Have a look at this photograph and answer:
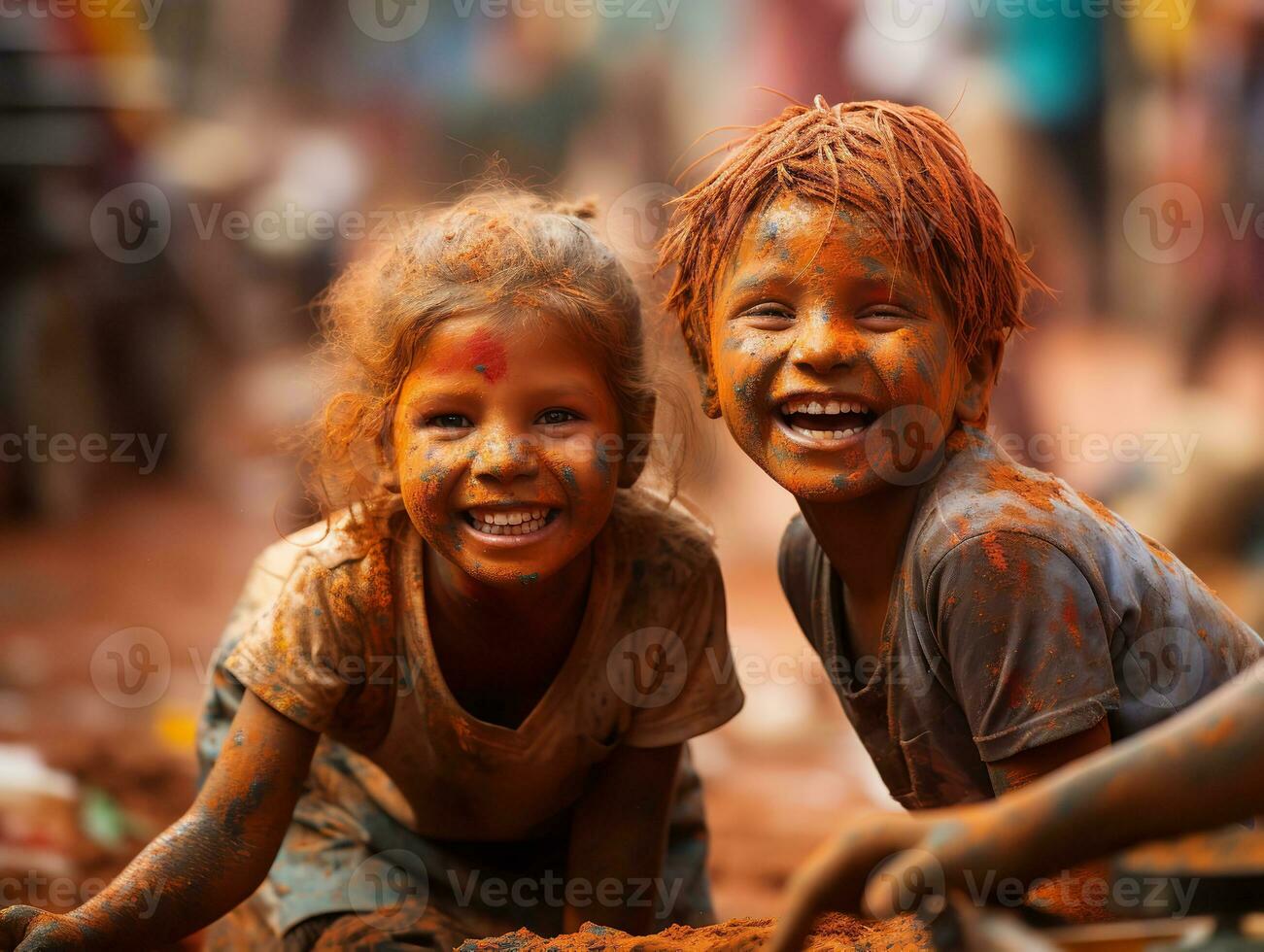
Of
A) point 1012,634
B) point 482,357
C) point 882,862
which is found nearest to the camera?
point 882,862

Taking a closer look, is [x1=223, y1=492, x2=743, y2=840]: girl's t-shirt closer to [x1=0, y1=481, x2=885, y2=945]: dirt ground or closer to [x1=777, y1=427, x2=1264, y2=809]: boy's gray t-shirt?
[x1=777, y1=427, x2=1264, y2=809]: boy's gray t-shirt

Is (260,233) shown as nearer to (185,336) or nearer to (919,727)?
(185,336)

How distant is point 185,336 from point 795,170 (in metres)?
6.65

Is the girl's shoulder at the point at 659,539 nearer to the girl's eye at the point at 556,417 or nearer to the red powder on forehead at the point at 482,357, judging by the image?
the girl's eye at the point at 556,417

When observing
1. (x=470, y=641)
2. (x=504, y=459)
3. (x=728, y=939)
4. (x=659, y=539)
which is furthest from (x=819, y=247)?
(x=728, y=939)

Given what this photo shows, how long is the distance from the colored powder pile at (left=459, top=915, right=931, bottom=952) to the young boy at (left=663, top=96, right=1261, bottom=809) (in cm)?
28

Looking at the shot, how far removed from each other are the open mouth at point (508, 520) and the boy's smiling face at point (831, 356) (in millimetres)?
368

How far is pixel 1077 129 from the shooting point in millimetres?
7391

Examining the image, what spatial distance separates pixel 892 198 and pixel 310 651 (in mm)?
1231

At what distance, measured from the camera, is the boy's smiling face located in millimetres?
2281

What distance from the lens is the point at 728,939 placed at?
2242 mm

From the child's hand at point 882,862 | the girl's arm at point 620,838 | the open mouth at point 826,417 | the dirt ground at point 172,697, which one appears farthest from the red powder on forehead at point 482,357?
the dirt ground at point 172,697

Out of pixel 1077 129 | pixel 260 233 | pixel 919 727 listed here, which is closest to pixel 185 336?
pixel 260 233

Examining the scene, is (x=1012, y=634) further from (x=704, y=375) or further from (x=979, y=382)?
(x=704, y=375)
